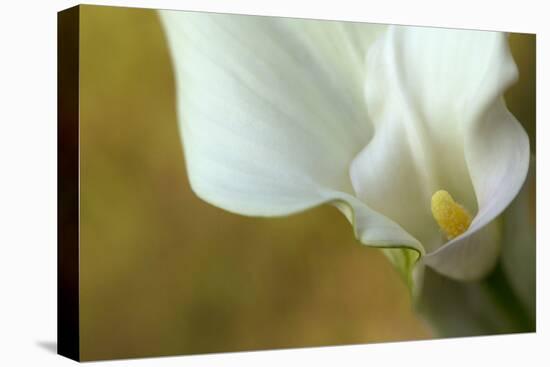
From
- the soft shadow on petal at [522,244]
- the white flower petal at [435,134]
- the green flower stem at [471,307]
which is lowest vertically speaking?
the green flower stem at [471,307]

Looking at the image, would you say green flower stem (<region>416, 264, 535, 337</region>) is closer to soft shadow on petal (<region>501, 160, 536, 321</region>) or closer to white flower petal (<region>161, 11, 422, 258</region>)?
soft shadow on petal (<region>501, 160, 536, 321</region>)

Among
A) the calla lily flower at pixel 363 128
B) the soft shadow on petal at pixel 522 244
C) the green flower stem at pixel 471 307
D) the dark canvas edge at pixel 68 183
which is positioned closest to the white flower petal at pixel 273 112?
the calla lily flower at pixel 363 128

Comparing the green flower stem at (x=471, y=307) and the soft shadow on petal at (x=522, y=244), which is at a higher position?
the soft shadow on petal at (x=522, y=244)

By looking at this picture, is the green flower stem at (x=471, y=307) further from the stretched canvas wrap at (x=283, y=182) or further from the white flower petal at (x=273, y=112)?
the white flower petal at (x=273, y=112)

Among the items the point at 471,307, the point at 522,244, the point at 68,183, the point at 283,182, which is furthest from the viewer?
the point at 522,244

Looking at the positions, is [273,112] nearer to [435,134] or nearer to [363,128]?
[363,128]

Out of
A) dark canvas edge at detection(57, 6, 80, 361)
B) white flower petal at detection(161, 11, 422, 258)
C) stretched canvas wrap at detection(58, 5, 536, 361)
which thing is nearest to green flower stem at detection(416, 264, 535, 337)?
stretched canvas wrap at detection(58, 5, 536, 361)

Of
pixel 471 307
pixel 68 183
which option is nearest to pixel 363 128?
pixel 471 307

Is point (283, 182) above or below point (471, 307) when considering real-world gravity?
above

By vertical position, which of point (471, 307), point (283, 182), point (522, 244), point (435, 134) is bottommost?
point (471, 307)
